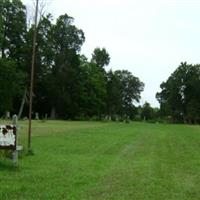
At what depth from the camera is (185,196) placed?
11.7 metres

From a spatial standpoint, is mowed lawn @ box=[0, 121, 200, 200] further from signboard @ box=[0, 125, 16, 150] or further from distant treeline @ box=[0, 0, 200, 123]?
distant treeline @ box=[0, 0, 200, 123]

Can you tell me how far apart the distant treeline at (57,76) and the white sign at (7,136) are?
55.1 metres

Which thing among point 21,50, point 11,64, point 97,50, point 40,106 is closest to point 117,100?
point 97,50

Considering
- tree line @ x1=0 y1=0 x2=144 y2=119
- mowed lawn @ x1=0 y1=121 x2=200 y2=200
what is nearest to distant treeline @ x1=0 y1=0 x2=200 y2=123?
tree line @ x1=0 y1=0 x2=144 y2=119

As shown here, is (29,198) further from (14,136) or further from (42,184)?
(14,136)

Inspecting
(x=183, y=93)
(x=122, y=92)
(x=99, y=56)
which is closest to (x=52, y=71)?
(x=99, y=56)

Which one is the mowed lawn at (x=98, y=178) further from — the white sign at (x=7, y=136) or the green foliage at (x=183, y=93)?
the green foliage at (x=183, y=93)

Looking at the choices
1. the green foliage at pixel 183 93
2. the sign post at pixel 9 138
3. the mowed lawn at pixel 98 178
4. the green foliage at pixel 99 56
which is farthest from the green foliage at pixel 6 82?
the green foliage at pixel 183 93

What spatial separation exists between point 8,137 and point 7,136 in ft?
0.13

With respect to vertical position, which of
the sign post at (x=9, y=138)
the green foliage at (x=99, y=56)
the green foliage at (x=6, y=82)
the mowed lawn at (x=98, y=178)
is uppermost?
the green foliage at (x=99, y=56)

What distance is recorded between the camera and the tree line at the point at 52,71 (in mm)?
83688

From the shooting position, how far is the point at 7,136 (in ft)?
52.9

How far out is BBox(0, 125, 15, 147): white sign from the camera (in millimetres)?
16045

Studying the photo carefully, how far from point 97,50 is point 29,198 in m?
121
